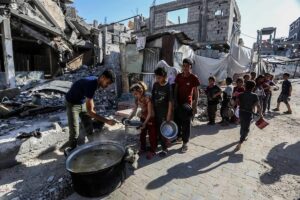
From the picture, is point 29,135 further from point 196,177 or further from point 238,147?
point 238,147

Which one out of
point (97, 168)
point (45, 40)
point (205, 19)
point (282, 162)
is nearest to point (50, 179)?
point (97, 168)

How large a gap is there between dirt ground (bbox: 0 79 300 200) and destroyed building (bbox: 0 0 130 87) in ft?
27.3

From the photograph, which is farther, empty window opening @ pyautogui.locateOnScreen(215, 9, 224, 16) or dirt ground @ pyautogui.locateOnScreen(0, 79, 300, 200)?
empty window opening @ pyautogui.locateOnScreen(215, 9, 224, 16)

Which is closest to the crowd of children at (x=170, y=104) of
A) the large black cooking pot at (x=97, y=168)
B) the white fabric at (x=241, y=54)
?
the large black cooking pot at (x=97, y=168)

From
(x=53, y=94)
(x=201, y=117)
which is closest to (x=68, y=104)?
(x=201, y=117)

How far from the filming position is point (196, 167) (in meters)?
3.68

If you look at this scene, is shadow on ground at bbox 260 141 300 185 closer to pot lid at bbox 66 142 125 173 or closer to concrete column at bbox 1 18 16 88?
pot lid at bbox 66 142 125 173

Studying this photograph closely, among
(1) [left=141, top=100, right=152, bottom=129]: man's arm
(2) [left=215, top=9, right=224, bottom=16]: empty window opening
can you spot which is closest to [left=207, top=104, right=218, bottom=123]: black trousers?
(1) [left=141, top=100, right=152, bottom=129]: man's arm

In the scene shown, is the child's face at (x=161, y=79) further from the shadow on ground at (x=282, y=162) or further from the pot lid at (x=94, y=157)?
the shadow on ground at (x=282, y=162)

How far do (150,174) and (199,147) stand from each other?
5.17ft

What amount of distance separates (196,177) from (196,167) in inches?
13.0

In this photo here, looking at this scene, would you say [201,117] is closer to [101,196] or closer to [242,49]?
[101,196]

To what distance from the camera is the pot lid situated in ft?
9.43

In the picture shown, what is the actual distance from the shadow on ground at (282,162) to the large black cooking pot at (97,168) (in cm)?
232
